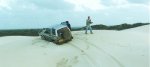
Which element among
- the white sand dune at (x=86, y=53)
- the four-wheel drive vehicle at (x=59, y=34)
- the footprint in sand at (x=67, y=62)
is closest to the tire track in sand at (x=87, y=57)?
the white sand dune at (x=86, y=53)

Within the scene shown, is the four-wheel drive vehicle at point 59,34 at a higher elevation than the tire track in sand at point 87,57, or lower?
higher

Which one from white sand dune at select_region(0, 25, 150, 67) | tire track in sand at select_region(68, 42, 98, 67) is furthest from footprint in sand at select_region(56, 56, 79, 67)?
tire track in sand at select_region(68, 42, 98, 67)

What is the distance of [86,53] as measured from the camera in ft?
83.3

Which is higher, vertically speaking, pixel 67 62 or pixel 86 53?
pixel 86 53

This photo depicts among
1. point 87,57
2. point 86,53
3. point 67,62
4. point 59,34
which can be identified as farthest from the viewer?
point 59,34

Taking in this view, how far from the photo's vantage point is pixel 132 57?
902 inches

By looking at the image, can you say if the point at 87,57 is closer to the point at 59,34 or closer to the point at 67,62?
the point at 67,62

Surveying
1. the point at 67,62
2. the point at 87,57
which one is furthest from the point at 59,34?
the point at 67,62

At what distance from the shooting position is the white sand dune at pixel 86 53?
22369 mm

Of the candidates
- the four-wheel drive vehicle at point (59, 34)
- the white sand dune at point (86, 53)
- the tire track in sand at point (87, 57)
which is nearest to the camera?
the tire track in sand at point (87, 57)

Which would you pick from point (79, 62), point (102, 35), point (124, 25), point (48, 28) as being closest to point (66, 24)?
point (48, 28)

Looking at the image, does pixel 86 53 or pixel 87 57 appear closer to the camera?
pixel 87 57

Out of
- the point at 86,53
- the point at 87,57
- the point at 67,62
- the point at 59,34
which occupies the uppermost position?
the point at 59,34

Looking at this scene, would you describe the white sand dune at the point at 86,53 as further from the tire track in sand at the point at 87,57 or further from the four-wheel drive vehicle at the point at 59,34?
the four-wheel drive vehicle at the point at 59,34
